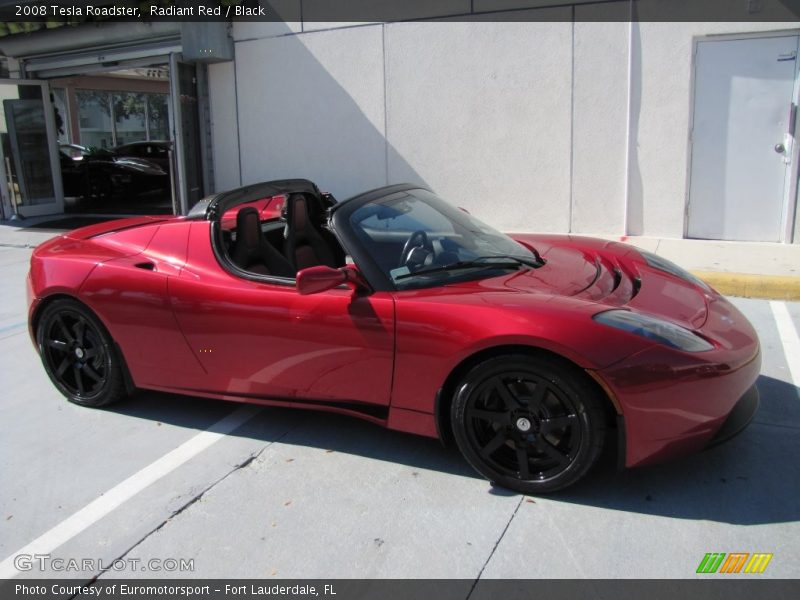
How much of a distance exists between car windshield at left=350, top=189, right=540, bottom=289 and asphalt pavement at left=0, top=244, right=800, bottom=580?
903 millimetres

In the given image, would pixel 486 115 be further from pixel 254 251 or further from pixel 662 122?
pixel 254 251

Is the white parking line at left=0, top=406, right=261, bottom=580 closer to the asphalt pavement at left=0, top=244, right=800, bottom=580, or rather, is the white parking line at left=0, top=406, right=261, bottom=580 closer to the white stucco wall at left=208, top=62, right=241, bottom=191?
the asphalt pavement at left=0, top=244, right=800, bottom=580

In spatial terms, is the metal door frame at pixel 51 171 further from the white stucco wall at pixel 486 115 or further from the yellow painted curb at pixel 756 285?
the yellow painted curb at pixel 756 285

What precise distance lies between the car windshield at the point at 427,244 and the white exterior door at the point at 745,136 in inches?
204

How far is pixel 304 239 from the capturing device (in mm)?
4449

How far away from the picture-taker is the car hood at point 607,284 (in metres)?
3.21

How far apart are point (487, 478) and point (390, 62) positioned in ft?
25.7

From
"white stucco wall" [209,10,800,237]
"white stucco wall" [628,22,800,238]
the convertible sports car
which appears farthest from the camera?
"white stucco wall" [209,10,800,237]

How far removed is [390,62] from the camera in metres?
9.84

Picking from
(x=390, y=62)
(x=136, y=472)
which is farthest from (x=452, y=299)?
(x=390, y=62)

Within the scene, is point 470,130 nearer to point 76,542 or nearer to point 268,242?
point 268,242

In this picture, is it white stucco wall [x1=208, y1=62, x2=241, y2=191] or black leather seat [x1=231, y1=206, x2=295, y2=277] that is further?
white stucco wall [x1=208, y1=62, x2=241, y2=191]

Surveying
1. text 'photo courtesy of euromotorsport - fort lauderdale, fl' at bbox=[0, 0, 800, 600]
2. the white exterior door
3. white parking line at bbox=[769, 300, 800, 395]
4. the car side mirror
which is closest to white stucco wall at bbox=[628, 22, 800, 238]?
the white exterior door

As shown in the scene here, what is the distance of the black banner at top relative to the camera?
7.93 metres
